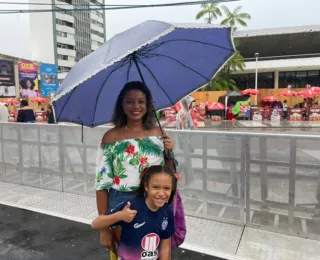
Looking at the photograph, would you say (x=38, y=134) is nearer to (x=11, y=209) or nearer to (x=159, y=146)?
(x=11, y=209)

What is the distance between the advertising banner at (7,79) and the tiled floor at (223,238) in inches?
1233

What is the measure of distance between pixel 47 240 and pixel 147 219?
2365 mm

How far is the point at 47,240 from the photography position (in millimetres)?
3742

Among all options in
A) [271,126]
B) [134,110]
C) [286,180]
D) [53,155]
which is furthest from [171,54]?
[271,126]

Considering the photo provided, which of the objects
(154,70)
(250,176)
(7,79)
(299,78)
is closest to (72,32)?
(7,79)

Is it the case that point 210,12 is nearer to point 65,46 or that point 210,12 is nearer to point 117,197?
point 117,197

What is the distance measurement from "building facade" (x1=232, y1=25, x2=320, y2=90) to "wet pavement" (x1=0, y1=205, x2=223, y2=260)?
32177 millimetres

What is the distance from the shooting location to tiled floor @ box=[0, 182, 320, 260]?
330 cm

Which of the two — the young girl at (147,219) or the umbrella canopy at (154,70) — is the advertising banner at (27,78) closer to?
the umbrella canopy at (154,70)

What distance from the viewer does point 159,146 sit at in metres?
2.07

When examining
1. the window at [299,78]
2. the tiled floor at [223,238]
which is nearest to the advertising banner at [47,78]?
the tiled floor at [223,238]

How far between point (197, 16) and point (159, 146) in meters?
32.5

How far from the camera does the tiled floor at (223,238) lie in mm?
Result: 3301

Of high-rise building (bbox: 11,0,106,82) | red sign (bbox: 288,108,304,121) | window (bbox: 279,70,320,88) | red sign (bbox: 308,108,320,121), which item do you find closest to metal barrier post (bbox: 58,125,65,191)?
red sign (bbox: 288,108,304,121)
